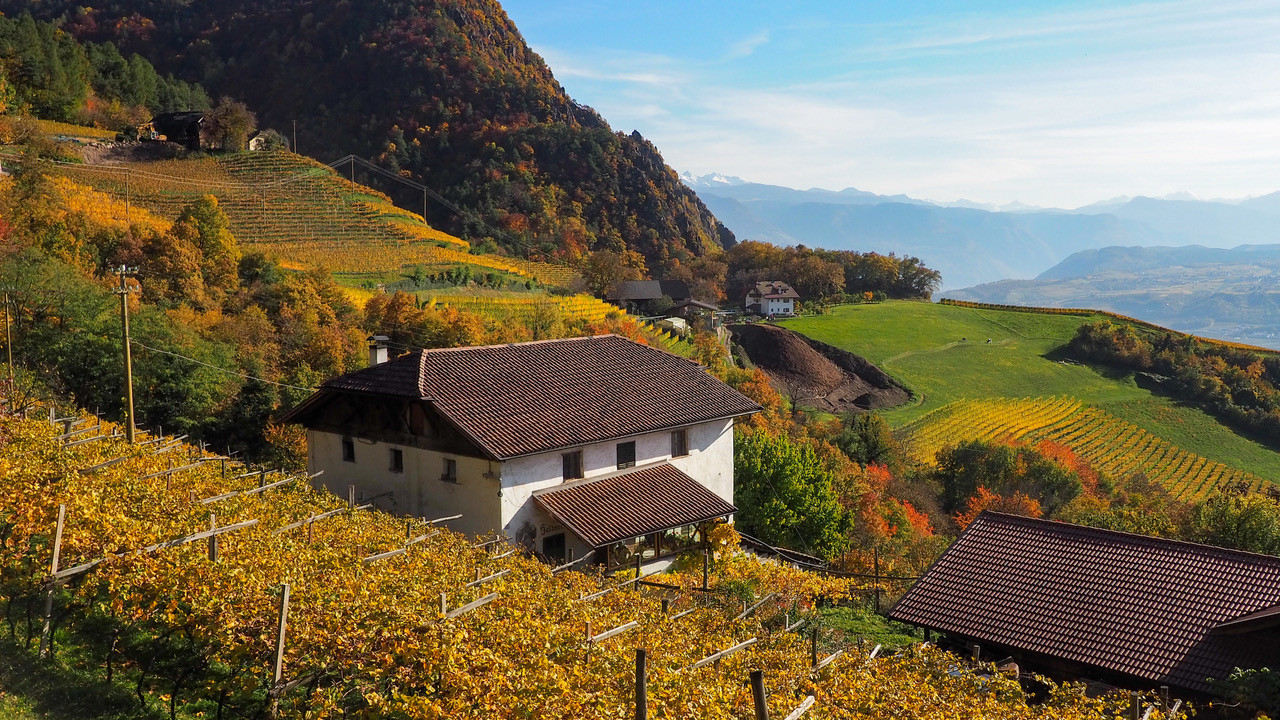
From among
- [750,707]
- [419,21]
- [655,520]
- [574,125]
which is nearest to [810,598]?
→ [655,520]

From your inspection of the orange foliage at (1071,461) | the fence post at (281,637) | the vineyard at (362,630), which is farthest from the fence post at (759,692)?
the orange foliage at (1071,461)

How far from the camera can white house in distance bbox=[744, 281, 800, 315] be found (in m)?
105

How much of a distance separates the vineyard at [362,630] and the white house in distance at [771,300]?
90.3 meters

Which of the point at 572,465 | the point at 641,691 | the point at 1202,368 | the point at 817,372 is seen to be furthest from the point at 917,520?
the point at 1202,368

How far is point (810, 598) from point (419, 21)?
126935mm

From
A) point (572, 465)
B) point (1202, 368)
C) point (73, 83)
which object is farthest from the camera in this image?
point (1202, 368)

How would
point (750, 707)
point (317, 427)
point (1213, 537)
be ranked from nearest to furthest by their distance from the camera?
point (750, 707), point (317, 427), point (1213, 537)

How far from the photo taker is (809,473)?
34.3 metres

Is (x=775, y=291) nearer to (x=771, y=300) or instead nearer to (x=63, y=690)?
(x=771, y=300)

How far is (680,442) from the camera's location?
28.2 meters

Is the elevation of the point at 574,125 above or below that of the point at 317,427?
above

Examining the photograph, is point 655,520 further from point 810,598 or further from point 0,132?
point 0,132

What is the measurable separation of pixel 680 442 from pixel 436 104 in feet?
345

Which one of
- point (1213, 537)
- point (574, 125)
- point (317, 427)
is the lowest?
point (1213, 537)
